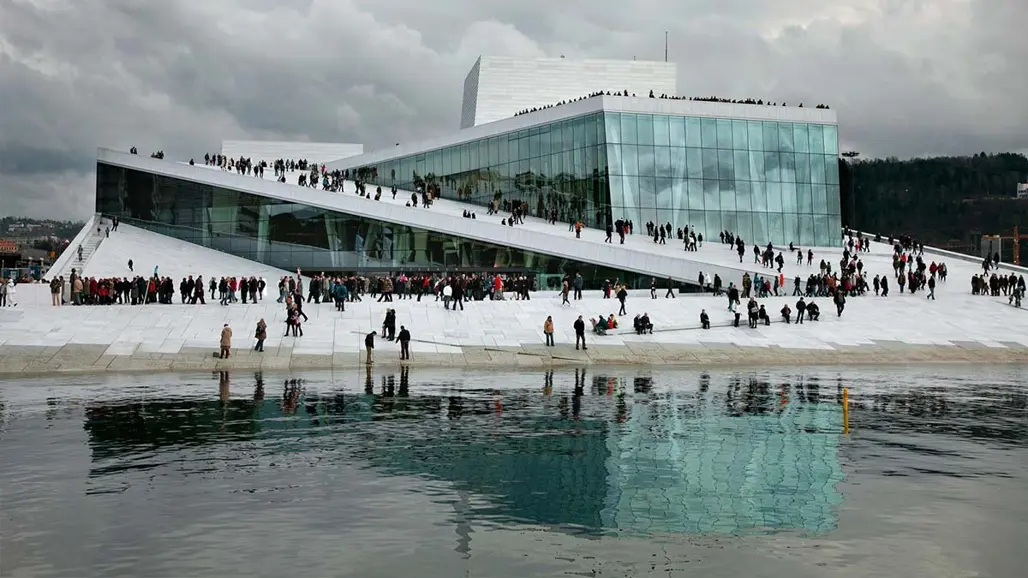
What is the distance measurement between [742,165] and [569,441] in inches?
1791

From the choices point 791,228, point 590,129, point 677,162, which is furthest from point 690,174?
point 791,228

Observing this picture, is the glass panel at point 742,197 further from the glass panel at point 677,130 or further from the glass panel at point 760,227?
the glass panel at point 677,130

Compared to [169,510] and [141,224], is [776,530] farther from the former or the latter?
[141,224]

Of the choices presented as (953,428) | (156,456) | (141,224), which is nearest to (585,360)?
(953,428)

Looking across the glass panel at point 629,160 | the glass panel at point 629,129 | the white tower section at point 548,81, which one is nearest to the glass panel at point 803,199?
the glass panel at point 629,160

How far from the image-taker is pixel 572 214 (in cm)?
6003

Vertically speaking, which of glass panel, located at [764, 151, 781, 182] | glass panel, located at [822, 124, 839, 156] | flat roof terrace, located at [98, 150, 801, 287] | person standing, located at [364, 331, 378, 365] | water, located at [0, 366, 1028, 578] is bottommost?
water, located at [0, 366, 1028, 578]

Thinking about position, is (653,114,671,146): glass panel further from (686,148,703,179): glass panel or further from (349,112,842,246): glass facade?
(686,148,703,179): glass panel

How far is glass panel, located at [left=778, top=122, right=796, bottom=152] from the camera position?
60.7 m

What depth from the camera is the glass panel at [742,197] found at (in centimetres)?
5947

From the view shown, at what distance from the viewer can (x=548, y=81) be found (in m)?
81.2

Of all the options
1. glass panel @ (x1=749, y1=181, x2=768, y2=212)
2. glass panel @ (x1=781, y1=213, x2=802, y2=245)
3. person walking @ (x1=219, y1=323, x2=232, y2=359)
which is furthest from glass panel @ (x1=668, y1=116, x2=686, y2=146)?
person walking @ (x1=219, y1=323, x2=232, y2=359)

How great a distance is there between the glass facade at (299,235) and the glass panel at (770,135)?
17.2 m

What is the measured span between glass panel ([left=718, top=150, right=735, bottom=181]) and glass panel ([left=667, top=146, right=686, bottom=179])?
6.97ft
